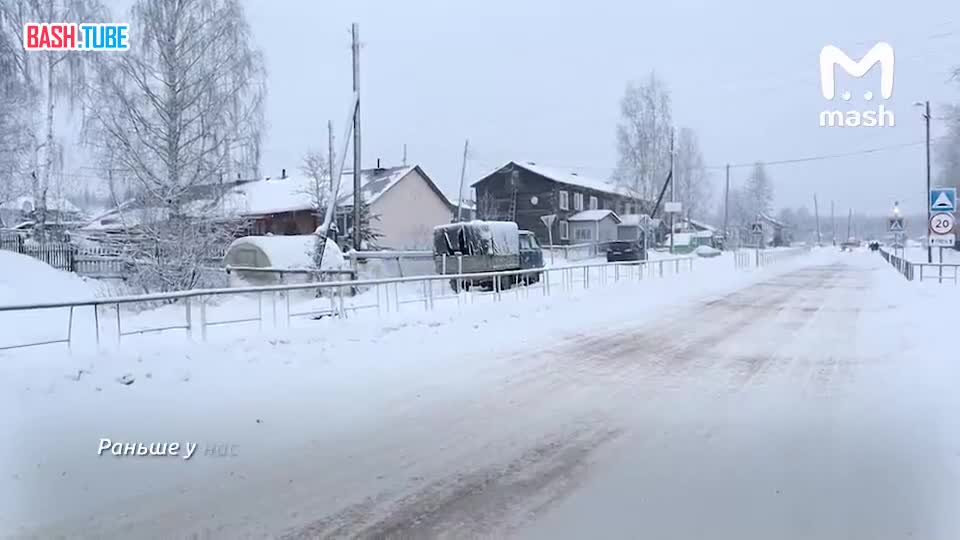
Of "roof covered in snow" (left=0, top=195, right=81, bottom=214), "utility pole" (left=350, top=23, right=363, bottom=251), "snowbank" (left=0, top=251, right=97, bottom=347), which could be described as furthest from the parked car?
"roof covered in snow" (left=0, top=195, right=81, bottom=214)

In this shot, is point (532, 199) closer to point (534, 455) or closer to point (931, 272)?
point (931, 272)

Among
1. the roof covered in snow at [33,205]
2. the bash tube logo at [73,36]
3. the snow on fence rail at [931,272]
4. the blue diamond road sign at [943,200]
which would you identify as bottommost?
the snow on fence rail at [931,272]

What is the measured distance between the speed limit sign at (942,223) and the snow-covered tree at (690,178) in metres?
37.3

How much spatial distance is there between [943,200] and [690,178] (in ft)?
173

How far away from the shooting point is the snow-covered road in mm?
4125

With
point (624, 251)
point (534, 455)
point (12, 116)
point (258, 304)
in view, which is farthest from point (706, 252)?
point (534, 455)

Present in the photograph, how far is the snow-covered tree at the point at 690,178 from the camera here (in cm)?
6103

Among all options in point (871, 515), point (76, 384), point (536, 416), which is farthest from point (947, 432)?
point (76, 384)

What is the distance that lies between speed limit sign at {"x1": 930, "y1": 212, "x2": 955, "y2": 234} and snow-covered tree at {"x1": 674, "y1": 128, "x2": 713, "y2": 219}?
3735 centimetres

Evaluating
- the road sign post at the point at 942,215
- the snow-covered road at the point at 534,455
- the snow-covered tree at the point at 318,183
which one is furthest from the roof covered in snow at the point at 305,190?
the snow-covered road at the point at 534,455

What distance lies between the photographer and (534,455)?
17.8 ft

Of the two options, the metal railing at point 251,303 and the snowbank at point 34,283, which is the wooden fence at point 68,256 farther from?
the metal railing at point 251,303

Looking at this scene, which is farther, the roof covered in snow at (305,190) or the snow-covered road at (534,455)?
the roof covered in snow at (305,190)

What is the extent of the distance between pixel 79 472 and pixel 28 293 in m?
14.6
